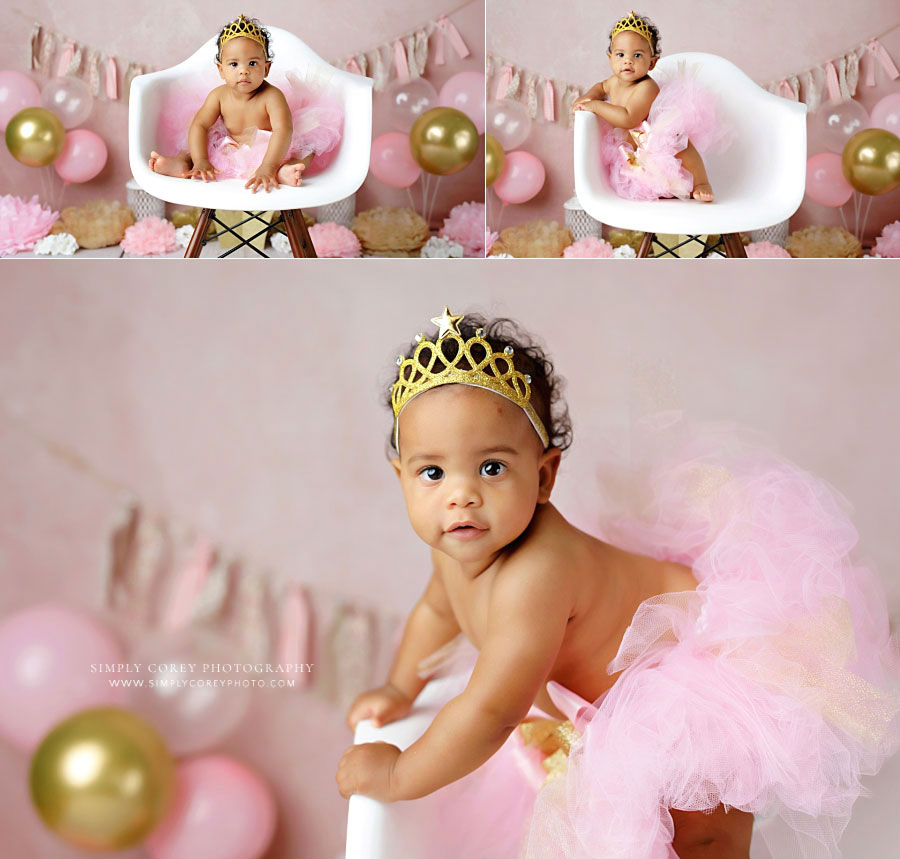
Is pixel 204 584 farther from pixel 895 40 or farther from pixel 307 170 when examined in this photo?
pixel 895 40

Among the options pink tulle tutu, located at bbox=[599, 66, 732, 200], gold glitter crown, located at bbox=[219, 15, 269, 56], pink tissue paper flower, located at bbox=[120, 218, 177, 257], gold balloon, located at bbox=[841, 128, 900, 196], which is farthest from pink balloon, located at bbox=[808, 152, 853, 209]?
pink tissue paper flower, located at bbox=[120, 218, 177, 257]

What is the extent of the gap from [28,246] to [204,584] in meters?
1.01

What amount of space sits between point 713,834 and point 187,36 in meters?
2.00

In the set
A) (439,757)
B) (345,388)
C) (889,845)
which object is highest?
(345,388)

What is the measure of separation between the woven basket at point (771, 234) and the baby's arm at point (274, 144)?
1171 mm

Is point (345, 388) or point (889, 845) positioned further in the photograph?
point (345, 388)

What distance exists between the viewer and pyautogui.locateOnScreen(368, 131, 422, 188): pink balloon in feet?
7.89

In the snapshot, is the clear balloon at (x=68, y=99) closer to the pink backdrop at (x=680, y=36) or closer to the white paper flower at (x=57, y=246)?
the white paper flower at (x=57, y=246)

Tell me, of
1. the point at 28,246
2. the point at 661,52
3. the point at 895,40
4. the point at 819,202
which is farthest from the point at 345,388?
the point at 895,40

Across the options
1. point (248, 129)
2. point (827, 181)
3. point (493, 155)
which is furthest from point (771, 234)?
point (248, 129)

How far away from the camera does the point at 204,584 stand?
195cm

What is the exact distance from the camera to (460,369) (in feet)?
4.21

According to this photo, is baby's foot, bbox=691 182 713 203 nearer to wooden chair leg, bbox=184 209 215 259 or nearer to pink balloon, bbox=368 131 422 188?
pink balloon, bbox=368 131 422 188

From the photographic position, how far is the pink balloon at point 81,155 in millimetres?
2367
